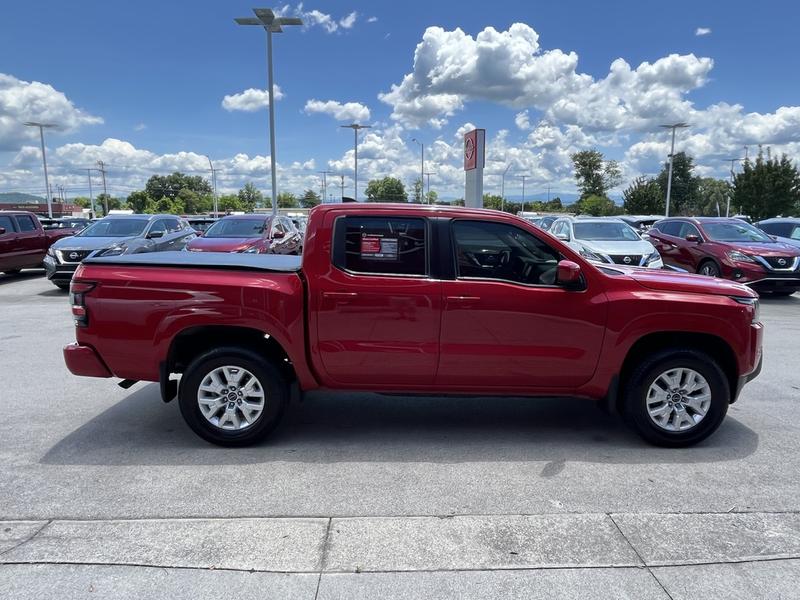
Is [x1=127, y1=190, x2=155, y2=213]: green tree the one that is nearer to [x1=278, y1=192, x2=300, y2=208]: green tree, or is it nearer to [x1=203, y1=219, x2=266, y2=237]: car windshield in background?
[x1=278, y1=192, x2=300, y2=208]: green tree

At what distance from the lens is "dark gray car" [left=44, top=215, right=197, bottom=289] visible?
12469 millimetres

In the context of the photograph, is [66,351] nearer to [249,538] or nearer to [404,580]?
[249,538]

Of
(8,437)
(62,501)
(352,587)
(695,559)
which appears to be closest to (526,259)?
(695,559)

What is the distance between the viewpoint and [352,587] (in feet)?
9.09

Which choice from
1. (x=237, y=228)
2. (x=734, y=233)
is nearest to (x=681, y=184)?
(x=734, y=233)

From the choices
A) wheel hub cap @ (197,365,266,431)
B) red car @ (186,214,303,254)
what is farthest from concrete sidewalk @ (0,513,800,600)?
red car @ (186,214,303,254)

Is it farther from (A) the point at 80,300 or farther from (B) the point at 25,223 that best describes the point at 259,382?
(B) the point at 25,223

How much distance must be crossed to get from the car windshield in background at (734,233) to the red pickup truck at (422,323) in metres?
9.41

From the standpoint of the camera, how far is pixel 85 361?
14.5ft

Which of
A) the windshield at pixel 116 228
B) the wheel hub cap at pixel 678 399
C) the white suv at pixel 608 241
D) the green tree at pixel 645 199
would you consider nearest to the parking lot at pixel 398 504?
the wheel hub cap at pixel 678 399

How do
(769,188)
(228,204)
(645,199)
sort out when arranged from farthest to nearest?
(228,204) → (645,199) → (769,188)

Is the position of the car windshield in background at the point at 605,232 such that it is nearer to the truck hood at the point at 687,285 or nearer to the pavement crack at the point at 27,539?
the truck hood at the point at 687,285

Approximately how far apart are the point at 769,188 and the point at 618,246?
→ 30989mm

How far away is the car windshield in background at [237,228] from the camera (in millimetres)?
13430
